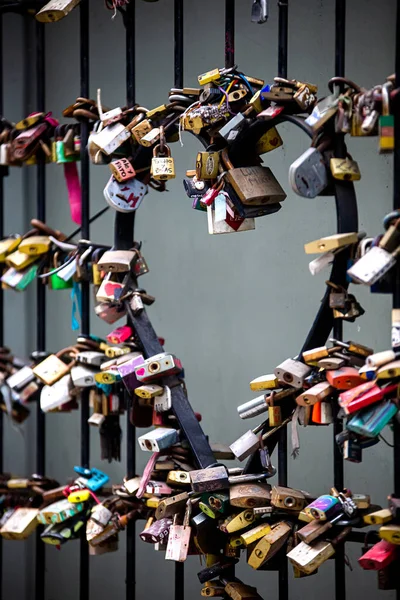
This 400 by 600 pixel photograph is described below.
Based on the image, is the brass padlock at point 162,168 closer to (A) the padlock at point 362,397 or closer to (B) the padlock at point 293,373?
(B) the padlock at point 293,373

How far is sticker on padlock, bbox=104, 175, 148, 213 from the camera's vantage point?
1849 millimetres

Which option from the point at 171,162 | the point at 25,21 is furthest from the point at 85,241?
the point at 25,21

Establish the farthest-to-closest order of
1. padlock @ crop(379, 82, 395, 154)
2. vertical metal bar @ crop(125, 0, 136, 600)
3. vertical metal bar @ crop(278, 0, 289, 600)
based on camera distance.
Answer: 1. vertical metal bar @ crop(125, 0, 136, 600)
2. vertical metal bar @ crop(278, 0, 289, 600)
3. padlock @ crop(379, 82, 395, 154)

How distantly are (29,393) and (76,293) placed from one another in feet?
0.84

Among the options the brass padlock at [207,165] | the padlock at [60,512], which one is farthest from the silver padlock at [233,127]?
the padlock at [60,512]

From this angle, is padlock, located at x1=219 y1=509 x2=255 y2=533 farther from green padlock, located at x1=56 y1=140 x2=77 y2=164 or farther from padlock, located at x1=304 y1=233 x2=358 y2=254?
green padlock, located at x1=56 y1=140 x2=77 y2=164

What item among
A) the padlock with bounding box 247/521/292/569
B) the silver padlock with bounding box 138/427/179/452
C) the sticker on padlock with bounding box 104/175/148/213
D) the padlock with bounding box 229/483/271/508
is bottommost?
the padlock with bounding box 247/521/292/569

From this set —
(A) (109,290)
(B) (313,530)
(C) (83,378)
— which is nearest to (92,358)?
(C) (83,378)

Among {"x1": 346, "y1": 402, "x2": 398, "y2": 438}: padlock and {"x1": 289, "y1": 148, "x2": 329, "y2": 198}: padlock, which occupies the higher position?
{"x1": 289, "y1": 148, "x2": 329, "y2": 198}: padlock

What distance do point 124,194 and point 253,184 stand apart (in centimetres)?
32

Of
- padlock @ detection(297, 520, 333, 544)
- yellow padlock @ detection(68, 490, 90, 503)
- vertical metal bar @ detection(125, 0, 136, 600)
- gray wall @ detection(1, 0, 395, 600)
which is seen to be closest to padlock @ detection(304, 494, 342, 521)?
padlock @ detection(297, 520, 333, 544)

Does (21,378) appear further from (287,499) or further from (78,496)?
(287,499)

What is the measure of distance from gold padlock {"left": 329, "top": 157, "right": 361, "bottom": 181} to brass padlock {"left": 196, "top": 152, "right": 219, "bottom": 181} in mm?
243

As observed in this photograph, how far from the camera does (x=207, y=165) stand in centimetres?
169
